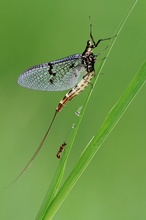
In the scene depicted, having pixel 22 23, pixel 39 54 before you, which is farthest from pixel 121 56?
pixel 22 23

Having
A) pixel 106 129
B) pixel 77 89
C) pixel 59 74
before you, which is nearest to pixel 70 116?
pixel 59 74

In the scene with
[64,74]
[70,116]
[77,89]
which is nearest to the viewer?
[77,89]

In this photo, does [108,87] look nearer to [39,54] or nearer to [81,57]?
[39,54]

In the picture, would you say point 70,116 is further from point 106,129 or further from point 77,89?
point 106,129

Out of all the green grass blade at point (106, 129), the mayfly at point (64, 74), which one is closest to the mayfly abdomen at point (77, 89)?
the mayfly at point (64, 74)

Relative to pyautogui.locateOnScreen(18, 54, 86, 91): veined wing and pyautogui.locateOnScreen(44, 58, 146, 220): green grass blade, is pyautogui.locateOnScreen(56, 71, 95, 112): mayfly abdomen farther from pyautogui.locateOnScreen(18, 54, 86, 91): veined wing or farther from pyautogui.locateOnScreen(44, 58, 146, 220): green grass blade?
pyautogui.locateOnScreen(44, 58, 146, 220): green grass blade

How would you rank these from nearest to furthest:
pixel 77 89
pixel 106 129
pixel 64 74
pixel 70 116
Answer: pixel 106 129, pixel 77 89, pixel 64 74, pixel 70 116

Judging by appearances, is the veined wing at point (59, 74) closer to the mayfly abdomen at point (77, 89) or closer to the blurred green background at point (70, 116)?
the mayfly abdomen at point (77, 89)
